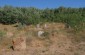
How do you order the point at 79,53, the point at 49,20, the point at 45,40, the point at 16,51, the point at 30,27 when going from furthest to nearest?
the point at 49,20 < the point at 30,27 < the point at 45,40 < the point at 16,51 < the point at 79,53

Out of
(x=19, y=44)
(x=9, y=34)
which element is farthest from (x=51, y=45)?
(x=9, y=34)

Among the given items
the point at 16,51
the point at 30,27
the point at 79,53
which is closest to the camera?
the point at 79,53

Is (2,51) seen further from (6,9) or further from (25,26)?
(6,9)

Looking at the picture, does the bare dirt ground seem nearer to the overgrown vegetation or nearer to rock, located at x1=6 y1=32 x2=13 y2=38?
rock, located at x1=6 y1=32 x2=13 y2=38

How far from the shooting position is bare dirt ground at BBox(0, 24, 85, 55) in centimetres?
1327

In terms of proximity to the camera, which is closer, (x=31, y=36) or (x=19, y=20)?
(x=31, y=36)

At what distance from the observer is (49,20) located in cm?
2095

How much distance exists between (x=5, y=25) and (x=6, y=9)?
1.63 metres

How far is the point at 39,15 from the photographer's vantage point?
21625 mm

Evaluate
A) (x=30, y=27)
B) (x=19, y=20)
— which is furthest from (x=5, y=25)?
(x=30, y=27)

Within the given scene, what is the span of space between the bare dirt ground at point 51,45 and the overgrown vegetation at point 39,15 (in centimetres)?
262

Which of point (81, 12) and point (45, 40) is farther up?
point (81, 12)

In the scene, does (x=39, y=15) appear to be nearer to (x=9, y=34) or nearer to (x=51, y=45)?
(x=9, y=34)

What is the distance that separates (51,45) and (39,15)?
7.19 metres
